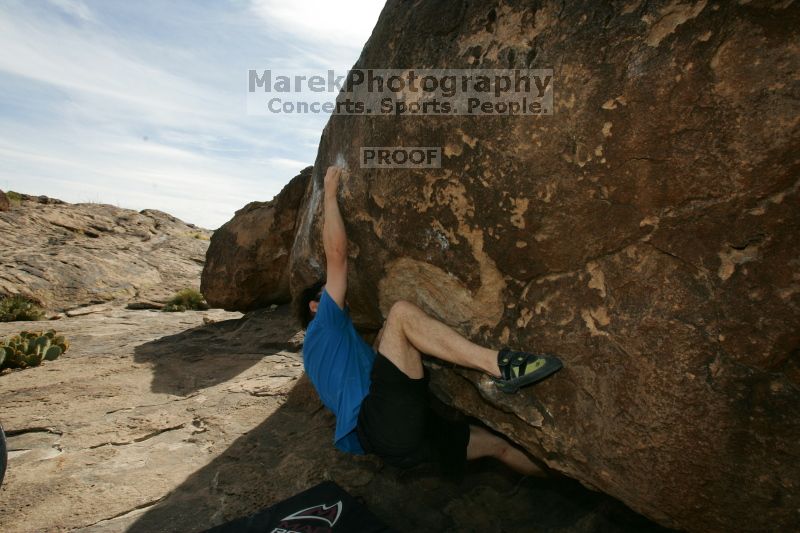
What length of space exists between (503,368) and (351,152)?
1.51 metres

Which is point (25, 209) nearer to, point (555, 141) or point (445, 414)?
point (445, 414)

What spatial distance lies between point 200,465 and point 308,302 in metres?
1.24

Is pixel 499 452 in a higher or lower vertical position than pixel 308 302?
lower

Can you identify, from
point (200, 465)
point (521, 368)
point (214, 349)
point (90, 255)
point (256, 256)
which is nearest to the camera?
point (521, 368)

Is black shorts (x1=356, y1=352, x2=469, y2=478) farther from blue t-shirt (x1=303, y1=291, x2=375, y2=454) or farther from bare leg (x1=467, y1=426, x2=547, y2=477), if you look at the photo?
bare leg (x1=467, y1=426, x2=547, y2=477)

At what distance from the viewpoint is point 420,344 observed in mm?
2537

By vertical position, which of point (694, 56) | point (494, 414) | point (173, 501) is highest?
point (694, 56)

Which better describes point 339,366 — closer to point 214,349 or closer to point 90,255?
point 214,349

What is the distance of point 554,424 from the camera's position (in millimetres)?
2234

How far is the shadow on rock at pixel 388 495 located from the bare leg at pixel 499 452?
8 centimetres

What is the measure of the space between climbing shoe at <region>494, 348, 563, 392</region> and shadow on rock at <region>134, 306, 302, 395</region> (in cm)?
322

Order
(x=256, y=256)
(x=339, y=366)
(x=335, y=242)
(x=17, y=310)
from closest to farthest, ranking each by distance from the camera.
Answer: (x=339, y=366), (x=335, y=242), (x=256, y=256), (x=17, y=310)

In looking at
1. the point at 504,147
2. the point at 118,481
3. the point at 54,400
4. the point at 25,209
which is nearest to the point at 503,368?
the point at 504,147

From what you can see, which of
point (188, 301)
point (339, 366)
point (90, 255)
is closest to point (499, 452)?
point (339, 366)
